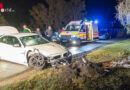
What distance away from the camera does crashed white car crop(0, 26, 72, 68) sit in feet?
24.4

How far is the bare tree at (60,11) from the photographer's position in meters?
27.2

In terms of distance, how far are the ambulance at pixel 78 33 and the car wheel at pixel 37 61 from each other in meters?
7.19

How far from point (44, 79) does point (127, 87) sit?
105 inches

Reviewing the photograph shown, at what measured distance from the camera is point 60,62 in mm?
7562

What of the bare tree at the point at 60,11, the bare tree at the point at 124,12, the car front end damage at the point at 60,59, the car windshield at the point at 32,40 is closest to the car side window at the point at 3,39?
the car windshield at the point at 32,40

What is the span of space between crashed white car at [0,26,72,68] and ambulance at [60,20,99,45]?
5752 millimetres

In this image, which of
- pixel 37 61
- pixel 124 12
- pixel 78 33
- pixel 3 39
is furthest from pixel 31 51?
pixel 78 33

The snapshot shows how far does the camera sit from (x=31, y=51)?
304 inches

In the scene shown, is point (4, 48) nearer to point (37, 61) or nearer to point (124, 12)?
point (37, 61)

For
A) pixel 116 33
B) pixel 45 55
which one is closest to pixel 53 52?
pixel 45 55

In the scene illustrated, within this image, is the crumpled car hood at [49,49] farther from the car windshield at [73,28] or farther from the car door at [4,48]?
the car windshield at [73,28]

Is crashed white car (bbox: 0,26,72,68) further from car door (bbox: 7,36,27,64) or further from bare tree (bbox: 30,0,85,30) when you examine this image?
bare tree (bbox: 30,0,85,30)

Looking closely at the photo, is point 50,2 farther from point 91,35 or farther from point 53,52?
point 53,52

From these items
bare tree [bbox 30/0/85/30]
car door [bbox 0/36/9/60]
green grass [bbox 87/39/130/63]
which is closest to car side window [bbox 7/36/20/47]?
car door [bbox 0/36/9/60]
